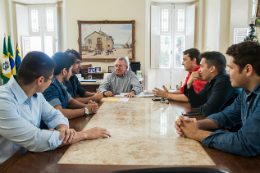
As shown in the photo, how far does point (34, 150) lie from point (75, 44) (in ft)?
17.2

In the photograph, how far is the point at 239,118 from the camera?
1.56m

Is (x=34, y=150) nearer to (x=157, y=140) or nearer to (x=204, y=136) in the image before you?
(x=157, y=140)

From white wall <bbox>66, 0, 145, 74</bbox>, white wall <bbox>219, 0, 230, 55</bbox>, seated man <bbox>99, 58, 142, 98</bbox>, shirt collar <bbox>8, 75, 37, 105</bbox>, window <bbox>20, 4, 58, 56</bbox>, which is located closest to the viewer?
shirt collar <bbox>8, 75, 37, 105</bbox>

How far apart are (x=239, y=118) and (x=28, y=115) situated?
1444 mm

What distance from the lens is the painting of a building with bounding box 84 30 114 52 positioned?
6.01m

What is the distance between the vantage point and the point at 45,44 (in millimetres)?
6309

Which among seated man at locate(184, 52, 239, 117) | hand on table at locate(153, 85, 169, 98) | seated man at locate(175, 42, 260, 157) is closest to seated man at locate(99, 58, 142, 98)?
hand on table at locate(153, 85, 169, 98)

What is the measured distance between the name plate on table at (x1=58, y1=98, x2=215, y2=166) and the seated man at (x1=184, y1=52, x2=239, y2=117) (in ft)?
1.33

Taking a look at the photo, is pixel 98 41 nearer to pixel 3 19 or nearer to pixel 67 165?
pixel 3 19

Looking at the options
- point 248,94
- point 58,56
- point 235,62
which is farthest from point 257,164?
point 58,56

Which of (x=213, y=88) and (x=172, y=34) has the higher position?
(x=172, y=34)

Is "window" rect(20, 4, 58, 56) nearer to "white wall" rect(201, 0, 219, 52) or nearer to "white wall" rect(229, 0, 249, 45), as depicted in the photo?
"white wall" rect(201, 0, 219, 52)

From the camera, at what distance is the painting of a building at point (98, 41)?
19.7 ft

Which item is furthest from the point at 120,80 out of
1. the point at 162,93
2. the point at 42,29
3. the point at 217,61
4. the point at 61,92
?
the point at 42,29
